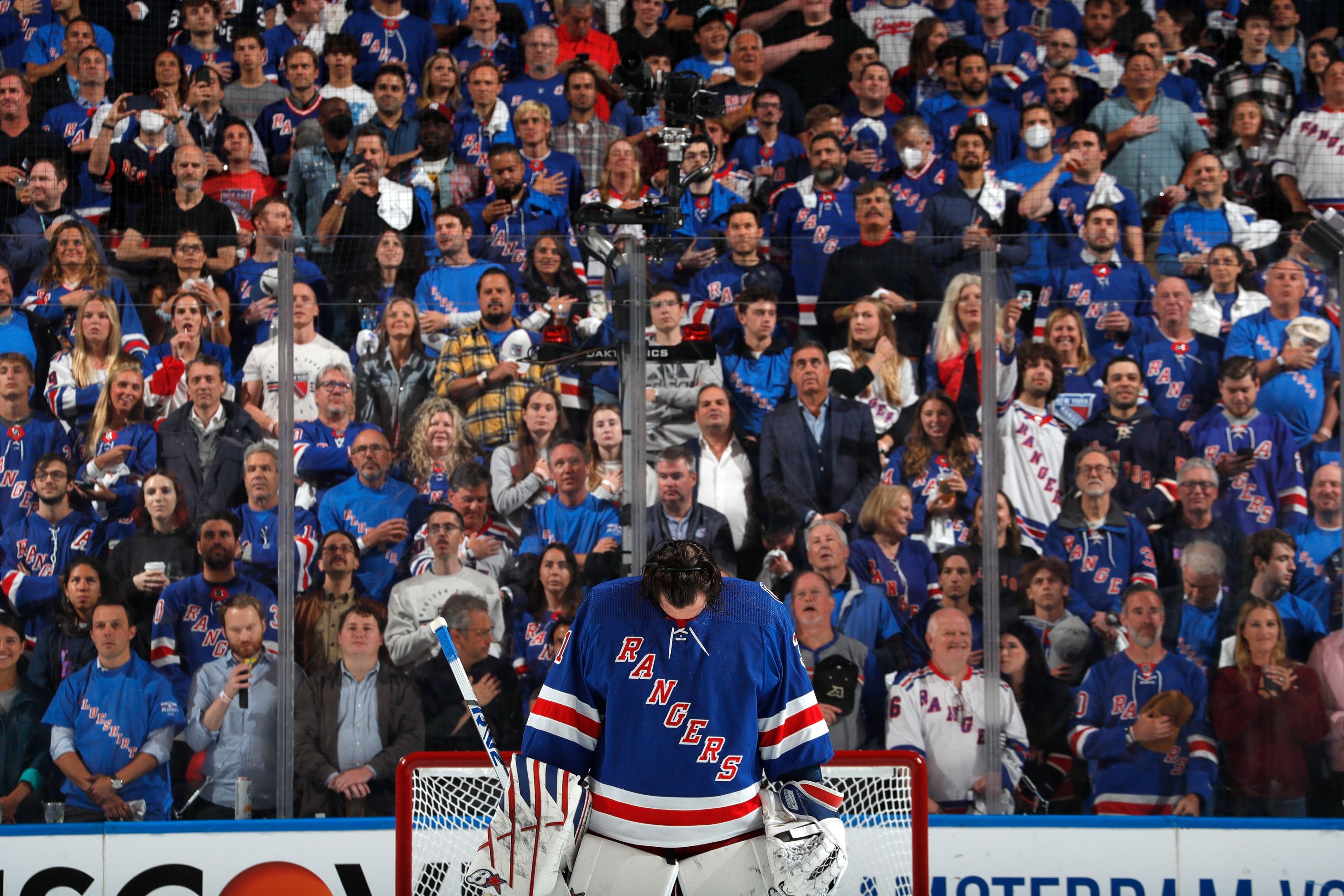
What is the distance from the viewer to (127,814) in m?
3.85

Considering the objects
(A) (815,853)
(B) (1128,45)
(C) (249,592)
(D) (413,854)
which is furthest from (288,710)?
(B) (1128,45)

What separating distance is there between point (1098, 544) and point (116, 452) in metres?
3.10

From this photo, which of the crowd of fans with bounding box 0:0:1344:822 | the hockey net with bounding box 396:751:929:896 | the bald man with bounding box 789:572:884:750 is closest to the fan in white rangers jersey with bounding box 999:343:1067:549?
the crowd of fans with bounding box 0:0:1344:822

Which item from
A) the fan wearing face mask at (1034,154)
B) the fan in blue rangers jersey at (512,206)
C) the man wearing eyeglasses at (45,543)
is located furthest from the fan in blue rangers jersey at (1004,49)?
the man wearing eyeglasses at (45,543)

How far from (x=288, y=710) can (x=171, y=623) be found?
0.47m

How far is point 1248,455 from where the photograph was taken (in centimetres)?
395

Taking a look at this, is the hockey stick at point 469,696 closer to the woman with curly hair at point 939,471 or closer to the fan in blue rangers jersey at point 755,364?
the fan in blue rangers jersey at point 755,364

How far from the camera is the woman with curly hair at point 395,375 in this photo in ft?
13.1

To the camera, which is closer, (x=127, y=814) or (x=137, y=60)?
(x=127, y=814)

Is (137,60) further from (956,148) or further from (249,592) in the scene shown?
(956,148)

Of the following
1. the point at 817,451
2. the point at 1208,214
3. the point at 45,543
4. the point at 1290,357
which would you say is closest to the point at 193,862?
the point at 45,543

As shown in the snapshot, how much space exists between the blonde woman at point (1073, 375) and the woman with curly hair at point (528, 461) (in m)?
1.56

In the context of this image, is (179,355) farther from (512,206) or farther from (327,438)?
(512,206)

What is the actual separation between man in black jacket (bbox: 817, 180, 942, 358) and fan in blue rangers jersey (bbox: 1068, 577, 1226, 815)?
→ 115cm
